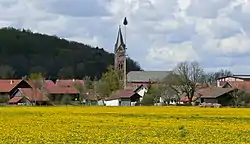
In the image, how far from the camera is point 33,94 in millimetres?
148250

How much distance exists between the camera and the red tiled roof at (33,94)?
146375mm

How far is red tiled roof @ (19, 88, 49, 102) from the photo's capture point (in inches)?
5763

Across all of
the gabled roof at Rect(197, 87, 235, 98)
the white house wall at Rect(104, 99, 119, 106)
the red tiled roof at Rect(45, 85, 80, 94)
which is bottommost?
the white house wall at Rect(104, 99, 119, 106)

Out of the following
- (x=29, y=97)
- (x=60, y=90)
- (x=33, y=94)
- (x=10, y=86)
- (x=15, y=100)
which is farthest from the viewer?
(x=60, y=90)

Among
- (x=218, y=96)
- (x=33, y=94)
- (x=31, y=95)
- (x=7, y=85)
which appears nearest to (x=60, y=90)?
(x=7, y=85)

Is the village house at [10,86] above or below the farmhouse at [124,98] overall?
above

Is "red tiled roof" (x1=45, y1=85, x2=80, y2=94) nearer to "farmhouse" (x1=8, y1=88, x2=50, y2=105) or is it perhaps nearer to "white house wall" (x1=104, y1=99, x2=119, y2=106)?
"farmhouse" (x1=8, y1=88, x2=50, y2=105)

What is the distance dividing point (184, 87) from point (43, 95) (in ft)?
103

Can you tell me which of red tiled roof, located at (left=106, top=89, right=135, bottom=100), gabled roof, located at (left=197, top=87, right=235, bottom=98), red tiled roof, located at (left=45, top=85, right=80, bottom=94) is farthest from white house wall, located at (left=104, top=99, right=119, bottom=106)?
gabled roof, located at (left=197, top=87, right=235, bottom=98)

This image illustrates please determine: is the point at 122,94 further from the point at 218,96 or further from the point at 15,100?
the point at 218,96

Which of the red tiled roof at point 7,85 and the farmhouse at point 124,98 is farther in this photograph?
the red tiled roof at point 7,85

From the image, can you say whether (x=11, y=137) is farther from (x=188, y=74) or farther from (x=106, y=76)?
(x=106, y=76)

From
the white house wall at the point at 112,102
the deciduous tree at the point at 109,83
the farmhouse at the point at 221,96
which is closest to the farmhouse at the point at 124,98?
the white house wall at the point at 112,102

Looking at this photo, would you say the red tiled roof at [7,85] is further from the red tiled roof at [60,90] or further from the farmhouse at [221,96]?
the farmhouse at [221,96]
